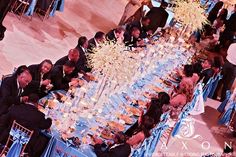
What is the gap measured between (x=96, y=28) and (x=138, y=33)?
122 inches

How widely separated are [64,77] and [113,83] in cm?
92

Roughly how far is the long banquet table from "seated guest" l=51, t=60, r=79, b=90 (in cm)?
15

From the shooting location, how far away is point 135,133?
22.5 ft

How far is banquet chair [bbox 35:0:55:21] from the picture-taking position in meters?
12.2

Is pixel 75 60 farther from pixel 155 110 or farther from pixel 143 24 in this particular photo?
pixel 143 24

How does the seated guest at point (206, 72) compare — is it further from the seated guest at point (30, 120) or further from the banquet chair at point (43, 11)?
the seated guest at point (30, 120)

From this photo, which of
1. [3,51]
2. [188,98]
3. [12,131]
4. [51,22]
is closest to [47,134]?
[12,131]

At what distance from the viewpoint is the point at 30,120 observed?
627 cm

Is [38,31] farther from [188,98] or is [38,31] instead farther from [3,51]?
[188,98]

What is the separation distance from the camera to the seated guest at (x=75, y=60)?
8406 mm

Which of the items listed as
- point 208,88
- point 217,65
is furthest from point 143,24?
point 208,88

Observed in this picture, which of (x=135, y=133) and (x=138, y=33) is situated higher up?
(x=138, y=33)

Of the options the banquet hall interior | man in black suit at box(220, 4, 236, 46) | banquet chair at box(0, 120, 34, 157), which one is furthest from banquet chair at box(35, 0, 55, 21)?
banquet chair at box(0, 120, 34, 157)

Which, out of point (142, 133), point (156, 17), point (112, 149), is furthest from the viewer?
point (156, 17)
